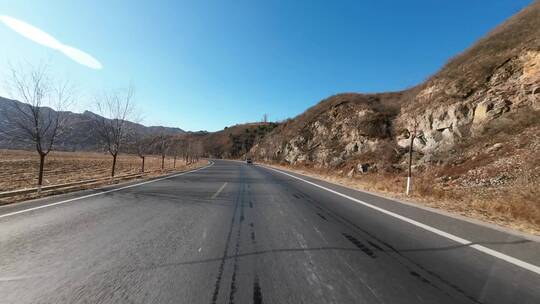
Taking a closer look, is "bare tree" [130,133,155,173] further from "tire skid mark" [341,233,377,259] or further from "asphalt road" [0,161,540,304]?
"tire skid mark" [341,233,377,259]

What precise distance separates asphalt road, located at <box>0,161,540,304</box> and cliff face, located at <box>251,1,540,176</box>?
52.5 ft

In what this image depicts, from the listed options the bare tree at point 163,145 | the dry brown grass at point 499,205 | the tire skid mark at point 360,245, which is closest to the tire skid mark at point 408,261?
the tire skid mark at point 360,245

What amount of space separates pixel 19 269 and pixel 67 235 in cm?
176

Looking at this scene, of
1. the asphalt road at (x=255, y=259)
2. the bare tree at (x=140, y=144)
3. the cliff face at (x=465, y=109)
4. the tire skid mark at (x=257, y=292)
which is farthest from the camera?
the bare tree at (x=140, y=144)

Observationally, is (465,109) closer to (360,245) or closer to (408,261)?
(360,245)

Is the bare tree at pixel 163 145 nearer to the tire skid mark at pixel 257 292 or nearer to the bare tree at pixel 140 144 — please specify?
the bare tree at pixel 140 144

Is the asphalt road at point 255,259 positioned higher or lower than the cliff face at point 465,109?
lower

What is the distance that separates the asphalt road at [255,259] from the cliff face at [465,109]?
15989 mm

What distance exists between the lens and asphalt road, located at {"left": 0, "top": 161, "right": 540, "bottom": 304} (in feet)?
10.8

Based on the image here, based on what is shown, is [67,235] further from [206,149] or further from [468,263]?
[206,149]

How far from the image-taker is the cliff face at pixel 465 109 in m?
19.9

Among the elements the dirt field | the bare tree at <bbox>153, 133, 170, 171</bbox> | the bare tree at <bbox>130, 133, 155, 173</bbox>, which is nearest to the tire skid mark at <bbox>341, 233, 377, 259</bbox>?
the dirt field

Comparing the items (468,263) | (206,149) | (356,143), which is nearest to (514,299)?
(468,263)

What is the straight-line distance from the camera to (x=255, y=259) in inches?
174
